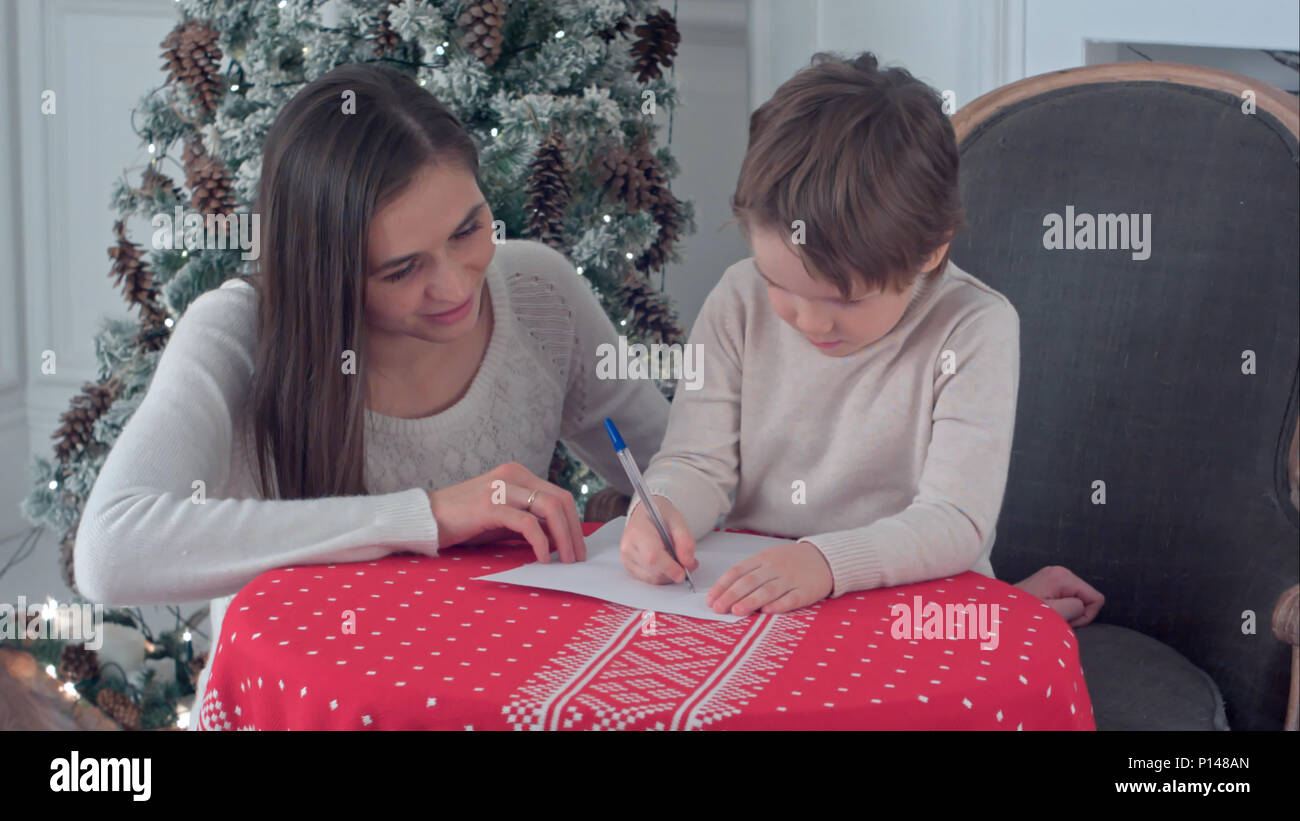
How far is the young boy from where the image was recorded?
0.96 metres

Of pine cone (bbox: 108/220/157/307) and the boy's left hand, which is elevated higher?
pine cone (bbox: 108/220/157/307)

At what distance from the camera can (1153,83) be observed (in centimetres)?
142

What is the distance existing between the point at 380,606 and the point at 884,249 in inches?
21.2

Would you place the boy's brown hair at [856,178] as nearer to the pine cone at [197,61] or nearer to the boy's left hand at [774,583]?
the boy's left hand at [774,583]

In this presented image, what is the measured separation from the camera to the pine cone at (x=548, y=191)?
5.43ft

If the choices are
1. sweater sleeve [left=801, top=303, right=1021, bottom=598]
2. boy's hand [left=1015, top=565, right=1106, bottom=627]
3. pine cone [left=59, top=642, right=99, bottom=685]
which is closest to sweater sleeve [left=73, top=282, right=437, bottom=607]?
sweater sleeve [left=801, top=303, right=1021, bottom=598]

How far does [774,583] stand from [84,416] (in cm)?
150

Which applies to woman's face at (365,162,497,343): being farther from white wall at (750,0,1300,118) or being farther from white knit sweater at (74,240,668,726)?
white wall at (750,0,1300,118)

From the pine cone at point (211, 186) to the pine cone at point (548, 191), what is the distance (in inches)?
18.7

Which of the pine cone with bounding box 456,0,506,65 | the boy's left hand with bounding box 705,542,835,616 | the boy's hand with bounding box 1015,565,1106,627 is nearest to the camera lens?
the boy's left hand with bounding box 705,542,835,616

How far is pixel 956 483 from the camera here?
3.40 ft

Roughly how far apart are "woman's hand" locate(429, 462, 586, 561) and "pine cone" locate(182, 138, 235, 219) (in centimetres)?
93

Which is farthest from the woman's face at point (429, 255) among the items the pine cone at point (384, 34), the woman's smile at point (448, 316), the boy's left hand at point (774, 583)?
the pine cone at point (384, 34)
